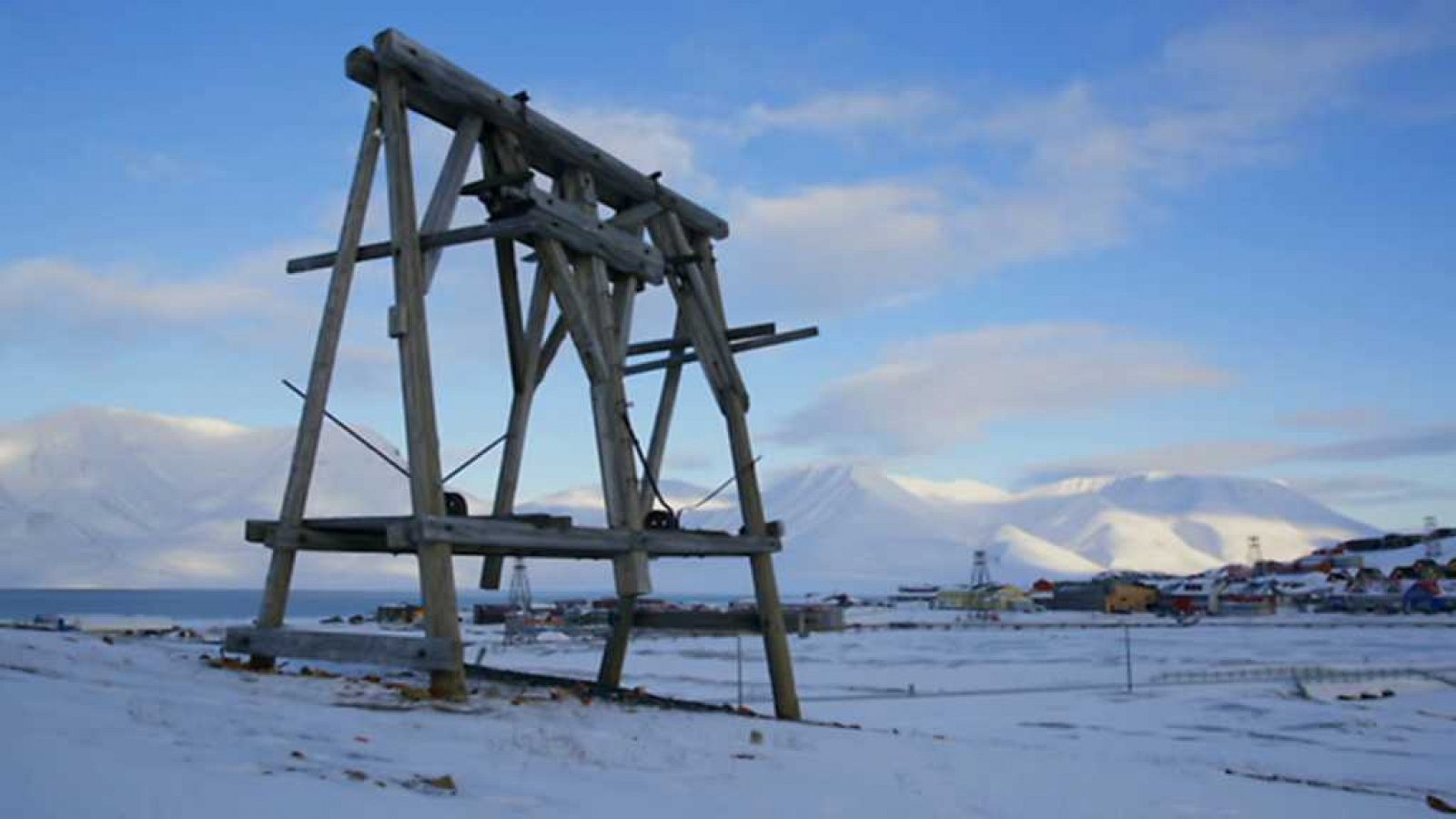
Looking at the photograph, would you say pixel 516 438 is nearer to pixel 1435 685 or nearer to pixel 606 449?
pixel 606 449

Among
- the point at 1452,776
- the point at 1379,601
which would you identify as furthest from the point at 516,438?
the point at 1379,601

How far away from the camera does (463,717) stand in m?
7.52

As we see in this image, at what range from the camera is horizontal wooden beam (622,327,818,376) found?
42.3 ft

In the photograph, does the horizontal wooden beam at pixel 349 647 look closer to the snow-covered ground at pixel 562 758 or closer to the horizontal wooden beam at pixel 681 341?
the snow-covered ground at pixel 562 758

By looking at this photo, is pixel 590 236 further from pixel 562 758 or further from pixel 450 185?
pixel 562 758

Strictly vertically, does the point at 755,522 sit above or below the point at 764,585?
above

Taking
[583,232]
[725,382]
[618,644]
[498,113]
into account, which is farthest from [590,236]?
[618,644]

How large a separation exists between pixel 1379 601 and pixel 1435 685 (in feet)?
236

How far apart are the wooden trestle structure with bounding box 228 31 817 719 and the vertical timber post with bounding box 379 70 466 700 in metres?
0.01

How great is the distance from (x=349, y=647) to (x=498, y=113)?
4.47 meters

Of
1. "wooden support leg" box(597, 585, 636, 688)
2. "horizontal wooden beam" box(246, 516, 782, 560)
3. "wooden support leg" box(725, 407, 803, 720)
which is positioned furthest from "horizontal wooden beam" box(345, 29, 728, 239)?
"wooden support leg" box(597, 585, 636, 688)

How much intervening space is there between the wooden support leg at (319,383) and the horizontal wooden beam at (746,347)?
4.11m

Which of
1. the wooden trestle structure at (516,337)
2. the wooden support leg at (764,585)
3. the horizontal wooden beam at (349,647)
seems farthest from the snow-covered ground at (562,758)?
the wooden support leg at (764,585)

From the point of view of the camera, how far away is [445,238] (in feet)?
29.7
